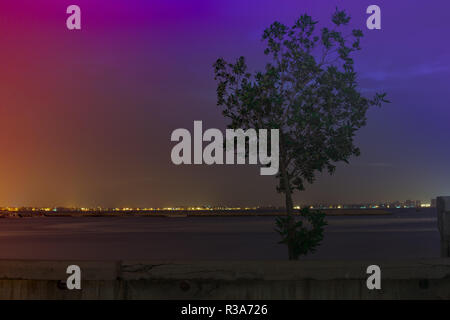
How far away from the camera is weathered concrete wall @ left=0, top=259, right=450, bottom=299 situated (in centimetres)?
794

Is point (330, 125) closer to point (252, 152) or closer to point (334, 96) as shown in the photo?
point (334, 96)

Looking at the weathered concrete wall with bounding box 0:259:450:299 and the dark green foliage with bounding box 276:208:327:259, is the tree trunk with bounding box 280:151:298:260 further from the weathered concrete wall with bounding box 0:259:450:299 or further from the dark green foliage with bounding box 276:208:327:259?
the weathered concrete wall with bounding box 0:259:450:299

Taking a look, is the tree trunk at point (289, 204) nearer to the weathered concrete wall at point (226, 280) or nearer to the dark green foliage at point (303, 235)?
the dark green foliage at point (303, 235)

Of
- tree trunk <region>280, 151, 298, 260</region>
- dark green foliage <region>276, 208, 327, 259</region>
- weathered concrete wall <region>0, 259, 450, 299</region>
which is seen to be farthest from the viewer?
tree trunk <region>280, 151, 298, 260</region>

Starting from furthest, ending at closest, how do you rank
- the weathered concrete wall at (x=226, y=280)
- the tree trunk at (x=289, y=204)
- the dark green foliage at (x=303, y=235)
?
the tree trunk at (x=289, y=204) → the dark green foliage at (x=303, y=235) → the weathered concrete wall at (x=226, y=280)

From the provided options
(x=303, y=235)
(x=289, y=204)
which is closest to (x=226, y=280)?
(x=303, y=235)

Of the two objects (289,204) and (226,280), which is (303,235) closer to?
(289,204)

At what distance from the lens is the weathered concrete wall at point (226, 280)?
26.1 feet

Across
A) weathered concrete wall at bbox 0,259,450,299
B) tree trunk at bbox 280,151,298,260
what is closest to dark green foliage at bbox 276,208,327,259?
tree trunk at bbox 280,151,298,260

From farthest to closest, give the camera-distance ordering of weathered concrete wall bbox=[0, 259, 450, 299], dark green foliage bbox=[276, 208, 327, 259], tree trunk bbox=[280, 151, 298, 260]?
1. tree trunk bbox=[280, 151, 298, 260]
2. dark green foliage bbox=[276, 208, 327, 259]
3. weathered concrete wall bbox=[0, 259, 450, 299]

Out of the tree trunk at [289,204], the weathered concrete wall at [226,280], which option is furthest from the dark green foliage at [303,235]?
the weathered concrete wall at [226,280]

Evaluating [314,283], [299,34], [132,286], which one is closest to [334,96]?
[299,34]

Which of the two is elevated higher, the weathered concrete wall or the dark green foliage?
the dark green foliage
